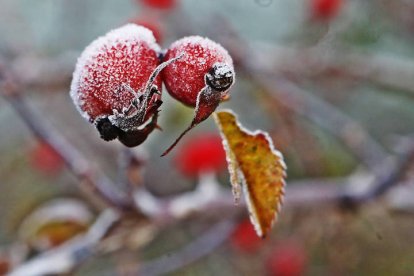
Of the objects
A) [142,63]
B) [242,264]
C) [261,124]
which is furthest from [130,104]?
[261,124]

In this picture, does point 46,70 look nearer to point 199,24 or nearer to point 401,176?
point 199,24

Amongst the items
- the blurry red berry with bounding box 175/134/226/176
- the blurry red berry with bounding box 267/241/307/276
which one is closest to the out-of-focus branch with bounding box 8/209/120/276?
the blurry red berry with bounding box 175/134/226/176

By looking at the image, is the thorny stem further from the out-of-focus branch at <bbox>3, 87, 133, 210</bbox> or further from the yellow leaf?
the out-of-focus branch at <bbox>3, 87, 133, 210</bbox>

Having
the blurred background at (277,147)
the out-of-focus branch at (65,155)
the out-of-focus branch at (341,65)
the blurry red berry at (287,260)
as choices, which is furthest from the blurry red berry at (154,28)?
the blurry red berry at (287,260)

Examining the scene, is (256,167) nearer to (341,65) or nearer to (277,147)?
(277,147)

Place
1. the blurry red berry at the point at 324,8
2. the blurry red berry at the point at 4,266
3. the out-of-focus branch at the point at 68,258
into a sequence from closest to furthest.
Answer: the out-of-focus branch at the point at 68,258 → the blurry red berry at the point at 4,266 → the blurry red berry at the point at 324,8

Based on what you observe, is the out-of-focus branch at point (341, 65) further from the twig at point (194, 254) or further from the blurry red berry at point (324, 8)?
the twig at point (194, 254)
